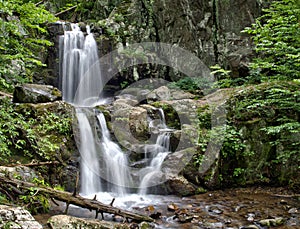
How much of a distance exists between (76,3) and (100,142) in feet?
42.4

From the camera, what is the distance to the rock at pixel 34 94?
296 inches

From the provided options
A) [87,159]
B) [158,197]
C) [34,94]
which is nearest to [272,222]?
[158,197]

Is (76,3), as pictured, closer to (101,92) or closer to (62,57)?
(62,57)

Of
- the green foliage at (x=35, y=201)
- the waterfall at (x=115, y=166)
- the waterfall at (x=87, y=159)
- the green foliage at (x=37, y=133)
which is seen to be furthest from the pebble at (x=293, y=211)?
the green foliage at (x=37, y=133)

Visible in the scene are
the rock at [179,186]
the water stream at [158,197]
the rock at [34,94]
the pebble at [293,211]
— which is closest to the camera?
the water stream at [158,197]

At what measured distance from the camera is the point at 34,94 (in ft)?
25.4

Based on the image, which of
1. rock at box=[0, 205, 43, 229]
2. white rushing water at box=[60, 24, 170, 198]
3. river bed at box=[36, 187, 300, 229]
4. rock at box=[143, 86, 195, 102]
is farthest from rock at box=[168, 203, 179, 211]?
rock at box=[143, 86, 195, 102]

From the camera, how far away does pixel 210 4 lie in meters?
12.4

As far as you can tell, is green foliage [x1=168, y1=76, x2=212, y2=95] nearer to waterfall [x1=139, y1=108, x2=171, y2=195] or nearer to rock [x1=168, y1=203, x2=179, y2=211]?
waterfall [x1=139, y1=108, x2=171, y2=195]

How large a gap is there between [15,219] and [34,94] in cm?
528

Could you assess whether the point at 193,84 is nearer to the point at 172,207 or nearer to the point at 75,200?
the point at 172,207

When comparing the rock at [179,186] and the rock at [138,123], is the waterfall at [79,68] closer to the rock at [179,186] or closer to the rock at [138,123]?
the rock at [138,123]

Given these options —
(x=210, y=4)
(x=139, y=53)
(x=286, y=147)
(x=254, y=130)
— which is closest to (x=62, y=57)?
(x=139, y=53)

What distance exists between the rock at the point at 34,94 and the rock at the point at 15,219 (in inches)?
193
